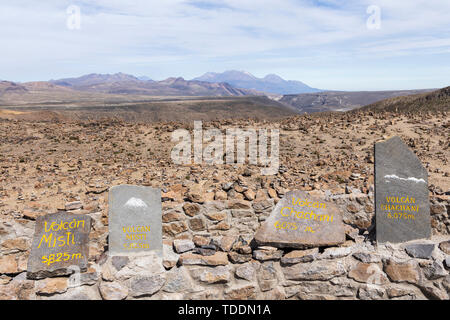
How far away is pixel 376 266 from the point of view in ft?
13.9

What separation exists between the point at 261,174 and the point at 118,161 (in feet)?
19.4

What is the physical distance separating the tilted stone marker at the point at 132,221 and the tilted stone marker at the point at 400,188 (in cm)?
306

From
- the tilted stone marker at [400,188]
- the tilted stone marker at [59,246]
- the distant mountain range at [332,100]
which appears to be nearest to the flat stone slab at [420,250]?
the tilted stone marker at [400,188]

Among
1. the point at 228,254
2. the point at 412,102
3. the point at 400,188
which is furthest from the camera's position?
the point at 412,102

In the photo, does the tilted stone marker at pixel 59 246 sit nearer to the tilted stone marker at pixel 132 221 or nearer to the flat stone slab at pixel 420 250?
the tilted stone marker at pixel 132 221

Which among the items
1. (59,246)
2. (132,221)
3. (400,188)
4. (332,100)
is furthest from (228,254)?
(332,100)

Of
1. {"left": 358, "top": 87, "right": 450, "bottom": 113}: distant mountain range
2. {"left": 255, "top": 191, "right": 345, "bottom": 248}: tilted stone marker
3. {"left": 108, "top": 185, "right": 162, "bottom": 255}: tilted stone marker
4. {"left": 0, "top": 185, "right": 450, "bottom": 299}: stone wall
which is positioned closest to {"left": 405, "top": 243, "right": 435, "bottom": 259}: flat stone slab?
{"left": 0, "top": 185, "right": 450, "bottom": 299}: stone wall

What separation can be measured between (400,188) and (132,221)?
3.67m

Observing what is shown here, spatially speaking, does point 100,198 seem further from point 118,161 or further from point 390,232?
point 390,232

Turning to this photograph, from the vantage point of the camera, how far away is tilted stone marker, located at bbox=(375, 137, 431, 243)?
4.73m

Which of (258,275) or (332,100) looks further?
(332,100)

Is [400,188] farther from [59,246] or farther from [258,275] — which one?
[59,246]

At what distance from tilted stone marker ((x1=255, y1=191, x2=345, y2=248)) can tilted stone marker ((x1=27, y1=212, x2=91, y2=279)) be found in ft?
7.63

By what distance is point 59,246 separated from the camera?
466cm
